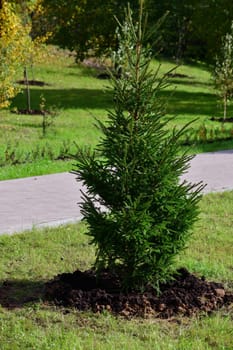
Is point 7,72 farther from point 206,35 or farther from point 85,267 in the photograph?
point 206,35

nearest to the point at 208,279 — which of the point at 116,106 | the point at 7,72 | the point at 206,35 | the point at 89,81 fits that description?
the point at 116,106

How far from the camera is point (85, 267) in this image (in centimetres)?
686

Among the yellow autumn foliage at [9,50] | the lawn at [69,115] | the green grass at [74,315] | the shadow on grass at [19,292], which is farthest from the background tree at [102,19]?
the shadow on grass at [19,292]

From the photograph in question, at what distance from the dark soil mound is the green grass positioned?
12 cm

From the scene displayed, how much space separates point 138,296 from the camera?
570cm

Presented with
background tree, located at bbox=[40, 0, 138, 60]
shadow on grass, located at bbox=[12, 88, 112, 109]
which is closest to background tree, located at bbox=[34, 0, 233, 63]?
background tree, located at bbox=[40, 0, 138, 60]

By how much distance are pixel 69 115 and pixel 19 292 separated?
15722 mm

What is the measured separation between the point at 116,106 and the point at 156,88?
0.35 m

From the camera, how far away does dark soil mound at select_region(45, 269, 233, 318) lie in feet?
18.2

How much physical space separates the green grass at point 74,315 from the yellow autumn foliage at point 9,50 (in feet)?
29.8

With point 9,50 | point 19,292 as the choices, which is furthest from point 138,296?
point 9,50

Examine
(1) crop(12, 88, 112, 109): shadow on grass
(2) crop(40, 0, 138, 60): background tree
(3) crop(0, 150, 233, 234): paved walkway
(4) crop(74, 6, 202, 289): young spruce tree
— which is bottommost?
(1) crop(12, 88, 112, 109): shadow on grass

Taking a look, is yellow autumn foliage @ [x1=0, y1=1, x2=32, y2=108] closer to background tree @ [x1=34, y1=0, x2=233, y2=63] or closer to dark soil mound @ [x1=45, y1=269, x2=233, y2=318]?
background tree @ [x1=34, y1=0, x2=233, y2=63]

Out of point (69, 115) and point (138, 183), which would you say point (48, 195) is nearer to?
point (138, 183)
